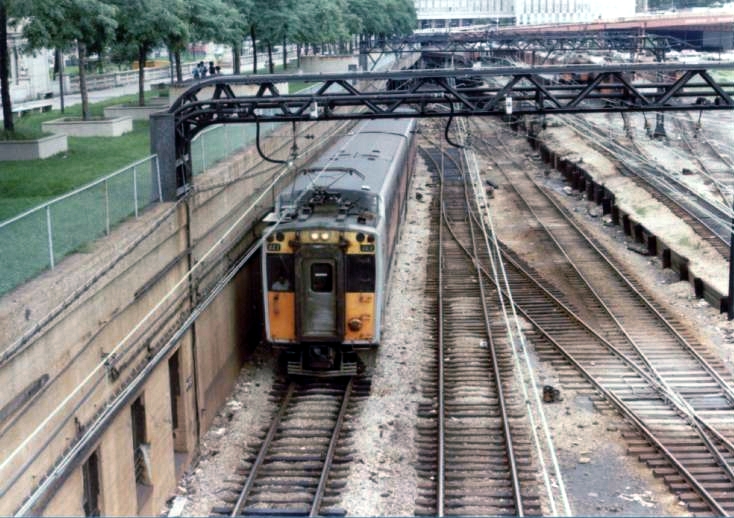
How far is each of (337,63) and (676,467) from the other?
179 ft

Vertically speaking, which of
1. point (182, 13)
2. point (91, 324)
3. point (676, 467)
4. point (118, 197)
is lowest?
point (676, 467)

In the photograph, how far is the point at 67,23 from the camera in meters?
24.8

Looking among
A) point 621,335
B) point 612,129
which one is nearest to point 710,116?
point 612,129

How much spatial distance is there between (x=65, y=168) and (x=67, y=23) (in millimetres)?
4313

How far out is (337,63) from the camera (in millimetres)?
67000

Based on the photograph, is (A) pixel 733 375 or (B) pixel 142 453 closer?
(B) pixel 142 453

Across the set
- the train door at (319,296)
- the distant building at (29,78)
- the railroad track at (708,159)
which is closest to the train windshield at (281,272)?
the train door at (319,296)

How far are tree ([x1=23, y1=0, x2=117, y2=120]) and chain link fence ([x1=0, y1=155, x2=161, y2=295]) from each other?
289 inches

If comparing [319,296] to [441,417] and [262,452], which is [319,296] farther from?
[262,452]

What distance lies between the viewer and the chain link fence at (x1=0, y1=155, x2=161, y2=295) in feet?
39.8

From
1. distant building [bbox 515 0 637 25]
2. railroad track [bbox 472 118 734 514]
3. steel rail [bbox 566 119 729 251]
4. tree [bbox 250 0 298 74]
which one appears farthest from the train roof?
distant building [bbox 515 0 637 25]

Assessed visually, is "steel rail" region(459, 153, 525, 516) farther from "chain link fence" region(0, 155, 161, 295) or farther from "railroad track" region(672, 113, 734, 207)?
"railroad track" region(672, 113, 734, 207)

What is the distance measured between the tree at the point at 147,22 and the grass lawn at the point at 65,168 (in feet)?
9.18

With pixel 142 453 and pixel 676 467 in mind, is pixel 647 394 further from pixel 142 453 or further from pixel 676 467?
pixel 142 453
